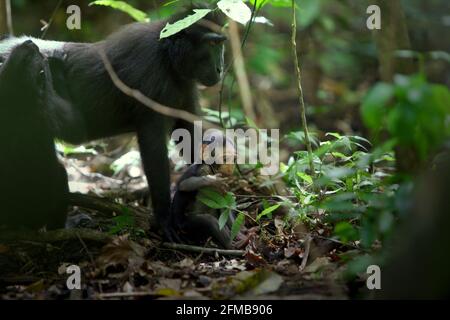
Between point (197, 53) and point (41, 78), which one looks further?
point (197, 53)

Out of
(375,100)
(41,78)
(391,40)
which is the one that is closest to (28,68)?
(41,78)

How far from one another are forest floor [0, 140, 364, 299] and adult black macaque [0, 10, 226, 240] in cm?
67

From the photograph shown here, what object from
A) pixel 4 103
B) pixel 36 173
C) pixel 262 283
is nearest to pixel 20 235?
pixel 36 173

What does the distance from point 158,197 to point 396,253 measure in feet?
11.1

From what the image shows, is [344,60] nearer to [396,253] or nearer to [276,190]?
[276,190]

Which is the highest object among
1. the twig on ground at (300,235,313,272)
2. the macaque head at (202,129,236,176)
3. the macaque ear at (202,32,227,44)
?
the macaque ear at (202,32,227,44)

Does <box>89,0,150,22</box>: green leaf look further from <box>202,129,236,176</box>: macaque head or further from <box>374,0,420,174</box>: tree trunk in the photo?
<box>374,0,420,174</box>: tree trunk

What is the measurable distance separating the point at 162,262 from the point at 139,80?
6.47 feet

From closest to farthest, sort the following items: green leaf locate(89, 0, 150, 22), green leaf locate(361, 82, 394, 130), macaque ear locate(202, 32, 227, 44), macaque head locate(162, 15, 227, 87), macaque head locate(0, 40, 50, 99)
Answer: green leaf locate(361, 82, 394, 130) < macaque head locate(0, 40, 50, 99) < macaque ear locate(202, 32, 227, 44) < macaque head locate(162, 15, 227, 87) < green leaf locate(89, 0, 150, 22)

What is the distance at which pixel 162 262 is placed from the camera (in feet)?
16.1

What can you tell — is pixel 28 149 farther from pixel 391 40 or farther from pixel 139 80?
pixel 391 40

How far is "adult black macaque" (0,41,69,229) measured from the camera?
499cm

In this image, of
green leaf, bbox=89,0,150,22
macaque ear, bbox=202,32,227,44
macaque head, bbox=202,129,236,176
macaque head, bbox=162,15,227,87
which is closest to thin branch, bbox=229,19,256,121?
macaque ear, bbox=202,32,227,44
